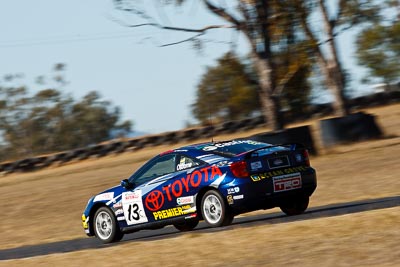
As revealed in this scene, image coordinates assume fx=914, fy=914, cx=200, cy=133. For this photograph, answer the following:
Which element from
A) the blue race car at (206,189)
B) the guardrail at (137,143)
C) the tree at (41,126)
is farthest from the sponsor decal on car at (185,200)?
the tree at (41,126)

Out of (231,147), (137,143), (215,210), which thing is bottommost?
(215,210)

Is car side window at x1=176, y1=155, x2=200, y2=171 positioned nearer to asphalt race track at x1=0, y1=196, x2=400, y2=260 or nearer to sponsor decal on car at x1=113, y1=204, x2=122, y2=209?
asphalt race track at x1=0, y1=196, x2=400, y2=260

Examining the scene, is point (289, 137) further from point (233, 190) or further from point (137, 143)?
point (137, 143)

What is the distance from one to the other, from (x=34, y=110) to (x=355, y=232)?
75.4 m

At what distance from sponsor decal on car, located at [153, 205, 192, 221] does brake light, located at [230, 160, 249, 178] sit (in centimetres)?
101

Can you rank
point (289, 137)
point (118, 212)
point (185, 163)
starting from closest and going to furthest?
1. point (185, 163)
2. point (118, 212)
3. point (289, 137)

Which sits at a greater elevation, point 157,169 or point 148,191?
point 157,169

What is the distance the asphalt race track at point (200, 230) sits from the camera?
13.2 meters

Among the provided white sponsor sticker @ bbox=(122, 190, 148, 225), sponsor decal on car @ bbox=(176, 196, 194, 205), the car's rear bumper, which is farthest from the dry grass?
white sponsor sticker @ bbox=(122, 190, 148, 225)

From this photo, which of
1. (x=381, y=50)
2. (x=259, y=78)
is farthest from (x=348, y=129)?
(x=381, y=50)

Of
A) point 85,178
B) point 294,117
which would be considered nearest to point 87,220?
point 85,178

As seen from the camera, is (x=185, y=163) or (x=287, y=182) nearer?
(x=287, y=182)

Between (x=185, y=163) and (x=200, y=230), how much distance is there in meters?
1.00

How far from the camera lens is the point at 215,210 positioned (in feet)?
41.9
